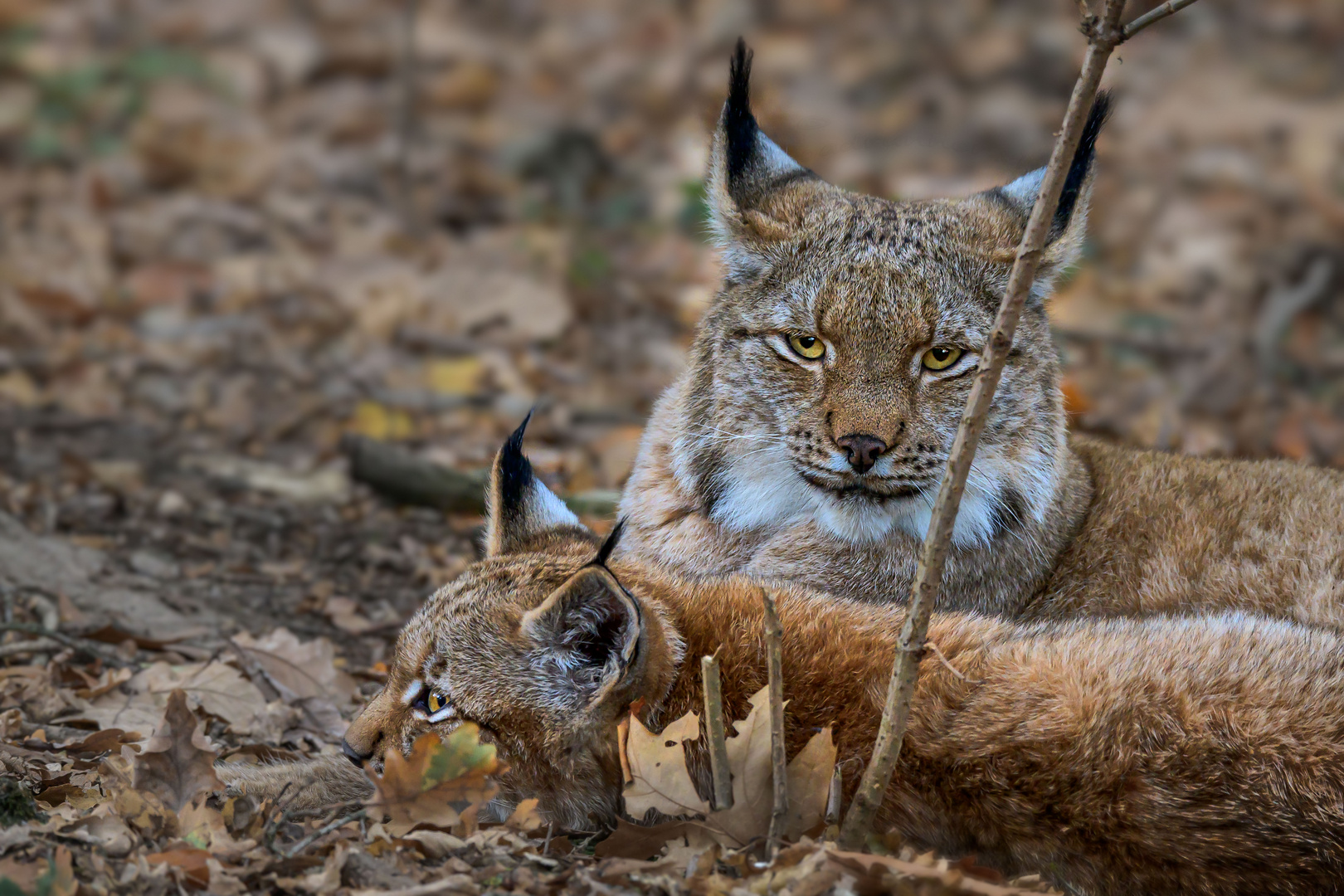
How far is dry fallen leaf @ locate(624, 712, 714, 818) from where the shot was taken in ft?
14.6

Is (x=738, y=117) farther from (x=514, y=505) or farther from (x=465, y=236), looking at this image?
(x=465, y=236)

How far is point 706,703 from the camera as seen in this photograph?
425 centimetres

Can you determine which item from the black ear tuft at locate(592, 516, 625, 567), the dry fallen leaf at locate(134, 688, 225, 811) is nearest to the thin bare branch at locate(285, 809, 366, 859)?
the dry fallen leaf at locate(134, 688, 225, 811)

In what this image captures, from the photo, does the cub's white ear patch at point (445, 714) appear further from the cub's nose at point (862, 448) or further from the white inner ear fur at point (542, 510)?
the cub's nose at point (862, 448)

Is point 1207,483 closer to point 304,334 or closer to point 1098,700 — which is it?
point 1098,700

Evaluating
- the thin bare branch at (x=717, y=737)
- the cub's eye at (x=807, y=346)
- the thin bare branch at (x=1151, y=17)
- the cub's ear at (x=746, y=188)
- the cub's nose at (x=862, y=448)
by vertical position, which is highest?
the thin bare branch at (x=1151, y=17)

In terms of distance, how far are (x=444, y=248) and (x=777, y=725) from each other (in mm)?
9386

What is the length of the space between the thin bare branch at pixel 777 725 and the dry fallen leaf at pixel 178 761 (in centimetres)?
192

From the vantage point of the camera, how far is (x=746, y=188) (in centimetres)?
664

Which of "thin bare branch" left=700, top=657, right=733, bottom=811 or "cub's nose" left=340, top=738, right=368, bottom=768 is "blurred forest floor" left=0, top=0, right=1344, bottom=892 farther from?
"thin bare branch" left=700, top=657, right=733, bottom=811

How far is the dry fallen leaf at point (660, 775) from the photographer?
445 centimetres

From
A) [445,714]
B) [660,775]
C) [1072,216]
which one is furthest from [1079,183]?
[445,714]

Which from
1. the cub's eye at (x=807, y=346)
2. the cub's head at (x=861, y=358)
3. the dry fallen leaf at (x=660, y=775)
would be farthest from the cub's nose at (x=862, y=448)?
the dry fallen leaf at (x=660, y=775)

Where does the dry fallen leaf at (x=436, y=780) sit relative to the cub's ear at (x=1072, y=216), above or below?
below
